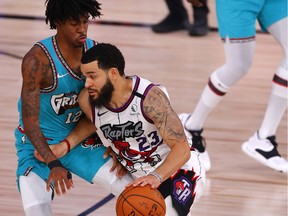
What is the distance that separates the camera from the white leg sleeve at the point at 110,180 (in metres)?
4.33

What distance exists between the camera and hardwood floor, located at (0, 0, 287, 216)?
524cm

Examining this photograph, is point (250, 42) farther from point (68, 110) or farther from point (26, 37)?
point (26, 37)

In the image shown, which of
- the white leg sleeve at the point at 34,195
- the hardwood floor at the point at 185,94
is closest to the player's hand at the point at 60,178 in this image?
the white leg sleeve at the point at 34,195

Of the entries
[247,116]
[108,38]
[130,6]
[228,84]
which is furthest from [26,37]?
[228,84]

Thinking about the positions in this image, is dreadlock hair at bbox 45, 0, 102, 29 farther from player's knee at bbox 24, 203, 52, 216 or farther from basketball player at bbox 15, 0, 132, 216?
player's knee at bbox 24, 203, 52, 216

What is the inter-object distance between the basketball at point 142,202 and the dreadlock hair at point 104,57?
23.2 inches

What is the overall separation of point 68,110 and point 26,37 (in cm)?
458

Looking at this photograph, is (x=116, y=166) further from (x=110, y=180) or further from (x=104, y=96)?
(x=104, y=96)

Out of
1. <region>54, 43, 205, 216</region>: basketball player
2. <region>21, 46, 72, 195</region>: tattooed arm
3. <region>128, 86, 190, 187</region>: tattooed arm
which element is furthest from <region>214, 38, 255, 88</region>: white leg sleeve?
<region>21, 46, 72, 195</region>: tattooed arm

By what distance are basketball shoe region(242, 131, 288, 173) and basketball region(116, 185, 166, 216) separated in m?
1.91

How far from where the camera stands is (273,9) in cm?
544

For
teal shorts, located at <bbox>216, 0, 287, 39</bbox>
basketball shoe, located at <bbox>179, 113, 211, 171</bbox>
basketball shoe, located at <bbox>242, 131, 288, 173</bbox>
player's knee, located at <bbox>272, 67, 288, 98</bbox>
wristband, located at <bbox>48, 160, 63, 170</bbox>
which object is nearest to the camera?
wristband, located at <bbox>48, 160, 63, 170</bbox>

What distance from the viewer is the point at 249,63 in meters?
5.59

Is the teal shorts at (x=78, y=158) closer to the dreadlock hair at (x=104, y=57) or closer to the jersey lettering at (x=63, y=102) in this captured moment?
the jersey lettering at (x=63, y=102)
